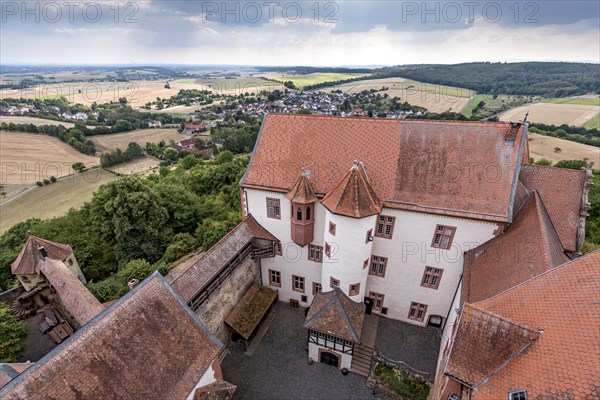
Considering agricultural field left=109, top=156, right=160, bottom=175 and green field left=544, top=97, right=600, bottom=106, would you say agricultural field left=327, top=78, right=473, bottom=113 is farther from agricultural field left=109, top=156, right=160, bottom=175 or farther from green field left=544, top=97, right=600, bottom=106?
agricultural field left=109, top=156, right=160, bottom=175

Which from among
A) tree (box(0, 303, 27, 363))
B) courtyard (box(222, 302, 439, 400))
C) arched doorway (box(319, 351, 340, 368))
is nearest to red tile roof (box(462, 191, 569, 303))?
courtyard (box(222, 302, 439, 400))

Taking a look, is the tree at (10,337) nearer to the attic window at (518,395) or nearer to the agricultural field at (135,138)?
the attic window at (518,395)

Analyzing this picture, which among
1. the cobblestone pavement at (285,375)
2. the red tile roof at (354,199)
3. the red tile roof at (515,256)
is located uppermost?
the red tile roof at (354,199)

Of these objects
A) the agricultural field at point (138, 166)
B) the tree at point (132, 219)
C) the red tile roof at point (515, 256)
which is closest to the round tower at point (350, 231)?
the red tile roof at point (515, 256)

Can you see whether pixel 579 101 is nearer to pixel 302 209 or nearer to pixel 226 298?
pixel 302 209

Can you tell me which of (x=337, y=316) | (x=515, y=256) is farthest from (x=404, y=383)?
(x=515, y=256)

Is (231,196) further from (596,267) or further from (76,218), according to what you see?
(596,267)

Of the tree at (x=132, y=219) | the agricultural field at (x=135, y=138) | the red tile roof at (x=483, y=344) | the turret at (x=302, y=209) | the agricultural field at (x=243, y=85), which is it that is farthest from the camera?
the agricultural field at (x=243, y=85)
